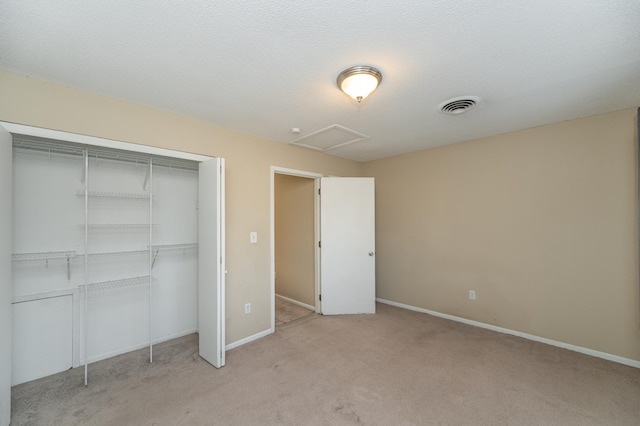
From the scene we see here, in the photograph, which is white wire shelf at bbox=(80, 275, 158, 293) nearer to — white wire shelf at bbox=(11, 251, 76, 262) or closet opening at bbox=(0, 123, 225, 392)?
closet opening at bbox=(0, 123, 225, 392)

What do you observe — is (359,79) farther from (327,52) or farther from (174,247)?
(174,247)

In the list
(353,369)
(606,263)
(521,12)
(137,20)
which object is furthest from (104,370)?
(606,263)

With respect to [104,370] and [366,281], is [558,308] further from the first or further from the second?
[104,370]

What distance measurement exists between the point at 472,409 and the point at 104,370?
124 inches

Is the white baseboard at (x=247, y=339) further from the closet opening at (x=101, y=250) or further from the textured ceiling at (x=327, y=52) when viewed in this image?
the textured ceiling at (x=327, y=52)

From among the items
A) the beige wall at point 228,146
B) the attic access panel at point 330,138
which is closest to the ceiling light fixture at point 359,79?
the attic access panel at point 330,138

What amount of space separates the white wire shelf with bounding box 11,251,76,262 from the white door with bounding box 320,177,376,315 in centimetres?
282

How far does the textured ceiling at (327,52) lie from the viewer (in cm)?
135

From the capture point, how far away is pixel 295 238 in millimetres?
4570

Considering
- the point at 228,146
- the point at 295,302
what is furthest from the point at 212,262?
the point at 295,302

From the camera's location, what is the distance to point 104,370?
246 centimetres

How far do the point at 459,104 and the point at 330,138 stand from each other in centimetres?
150

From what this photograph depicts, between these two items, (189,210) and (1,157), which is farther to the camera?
(189,210)

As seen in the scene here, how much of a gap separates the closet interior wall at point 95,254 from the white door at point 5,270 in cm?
42
